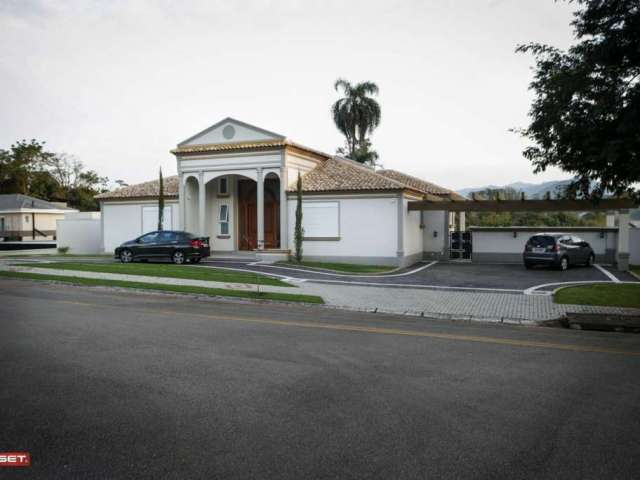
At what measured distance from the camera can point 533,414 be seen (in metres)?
5.35

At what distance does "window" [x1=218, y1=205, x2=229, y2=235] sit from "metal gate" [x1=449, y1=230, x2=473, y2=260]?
494 inches

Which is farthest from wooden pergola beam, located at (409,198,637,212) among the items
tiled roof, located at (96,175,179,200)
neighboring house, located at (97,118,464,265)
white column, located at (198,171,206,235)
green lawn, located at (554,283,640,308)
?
tiled roof, located at (96,175,179,200)

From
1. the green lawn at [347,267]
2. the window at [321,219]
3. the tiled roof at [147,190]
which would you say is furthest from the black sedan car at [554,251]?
the tiled roof at [147,190]

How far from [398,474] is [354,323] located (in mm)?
6907

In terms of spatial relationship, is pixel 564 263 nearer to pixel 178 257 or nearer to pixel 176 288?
pixel 176 288

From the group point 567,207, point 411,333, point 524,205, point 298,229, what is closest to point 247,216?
point 298,229

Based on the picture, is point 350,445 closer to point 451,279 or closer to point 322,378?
point 322,378

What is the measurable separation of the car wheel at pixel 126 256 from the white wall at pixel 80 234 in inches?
413

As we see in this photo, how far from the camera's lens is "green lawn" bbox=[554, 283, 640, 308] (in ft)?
44.3

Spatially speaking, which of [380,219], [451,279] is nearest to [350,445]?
[451,279]

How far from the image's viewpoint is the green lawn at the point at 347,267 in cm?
2238

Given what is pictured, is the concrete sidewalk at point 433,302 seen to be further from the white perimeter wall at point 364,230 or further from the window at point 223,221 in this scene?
the window at point 223,221

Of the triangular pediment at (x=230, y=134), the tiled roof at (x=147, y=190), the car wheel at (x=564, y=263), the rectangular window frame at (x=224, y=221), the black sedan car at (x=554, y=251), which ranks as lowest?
the car wheel at (x=564, y=263)

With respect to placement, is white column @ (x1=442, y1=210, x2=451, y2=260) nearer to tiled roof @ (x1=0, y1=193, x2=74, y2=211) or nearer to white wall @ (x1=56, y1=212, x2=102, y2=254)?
white wall @ (x1=56, y1=212, x2=102, y2=254)
